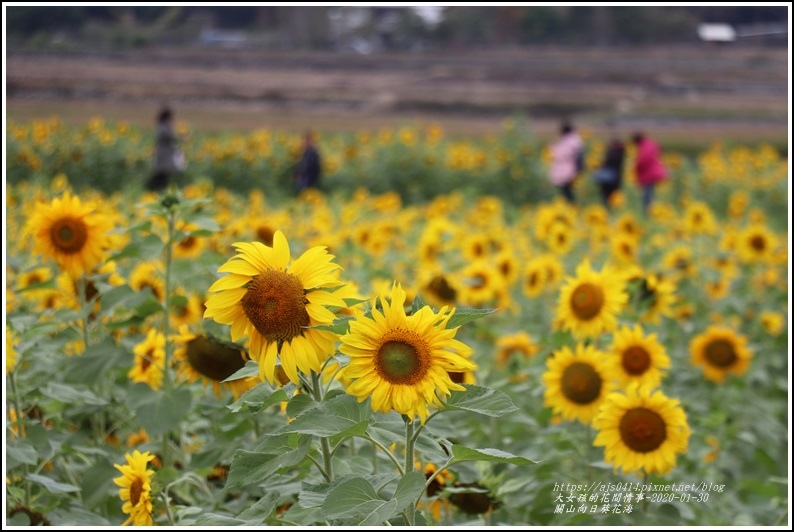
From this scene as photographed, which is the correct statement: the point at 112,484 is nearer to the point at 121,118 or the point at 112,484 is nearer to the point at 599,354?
the point at 599,354

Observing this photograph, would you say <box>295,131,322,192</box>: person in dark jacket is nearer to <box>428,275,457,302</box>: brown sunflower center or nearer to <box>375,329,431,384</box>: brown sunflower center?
<box>428,275,457,302</box>: brown sunflower center

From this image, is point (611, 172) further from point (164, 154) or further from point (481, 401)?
point (481, 401)

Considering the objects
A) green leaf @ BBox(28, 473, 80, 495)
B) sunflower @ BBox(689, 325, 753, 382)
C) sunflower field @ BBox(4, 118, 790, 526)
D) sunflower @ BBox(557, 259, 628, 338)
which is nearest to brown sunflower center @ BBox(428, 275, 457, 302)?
sunflower field @ BBox(4, 118, 790, 526)

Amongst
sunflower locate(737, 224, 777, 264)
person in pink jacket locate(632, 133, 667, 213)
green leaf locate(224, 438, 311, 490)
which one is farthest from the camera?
person in pink jacket locate(632, 133, 667, 213)

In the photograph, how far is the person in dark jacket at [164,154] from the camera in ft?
32.6

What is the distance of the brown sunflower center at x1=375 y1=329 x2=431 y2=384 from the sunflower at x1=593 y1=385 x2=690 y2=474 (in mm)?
802

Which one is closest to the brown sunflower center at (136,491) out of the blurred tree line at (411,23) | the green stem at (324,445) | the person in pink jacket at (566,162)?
the green stem at (324,445)

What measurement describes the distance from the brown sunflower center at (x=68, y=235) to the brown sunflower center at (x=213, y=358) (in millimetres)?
455

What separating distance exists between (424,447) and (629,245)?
9.96 feet

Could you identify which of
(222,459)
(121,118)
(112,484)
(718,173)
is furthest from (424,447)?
(121,118)

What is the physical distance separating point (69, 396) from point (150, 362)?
0.25 meters

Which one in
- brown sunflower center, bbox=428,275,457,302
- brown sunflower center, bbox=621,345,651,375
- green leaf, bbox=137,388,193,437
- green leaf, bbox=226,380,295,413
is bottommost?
brown sunflower center, bbox=428,275,457,302

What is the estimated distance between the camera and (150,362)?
2.23m

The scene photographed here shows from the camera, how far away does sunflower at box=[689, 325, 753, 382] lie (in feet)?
10.6
